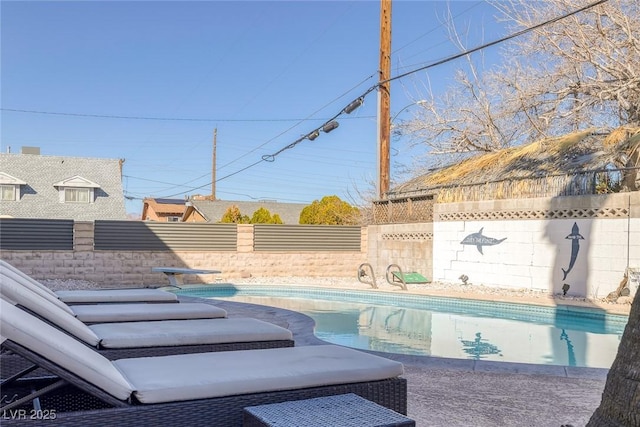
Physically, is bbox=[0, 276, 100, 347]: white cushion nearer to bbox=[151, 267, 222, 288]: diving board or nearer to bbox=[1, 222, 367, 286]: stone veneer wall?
bbox=[151, 267, 222, 288]: diving board

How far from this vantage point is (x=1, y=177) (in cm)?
2334

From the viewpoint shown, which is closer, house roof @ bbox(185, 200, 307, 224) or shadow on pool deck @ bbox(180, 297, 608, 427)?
shadow on pool deck @ bbox(180, 297, 608, 427)

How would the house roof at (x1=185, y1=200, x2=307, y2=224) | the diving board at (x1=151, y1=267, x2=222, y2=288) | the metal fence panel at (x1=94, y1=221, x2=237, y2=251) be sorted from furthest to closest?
the house roof at (x1=185, y1=200, x2=307, y2=224), the metal fence panel at (x1=94, y1=221, x2=237, y2=251), the diving board at (x1=151, y1=267, x2=222, y2=288)

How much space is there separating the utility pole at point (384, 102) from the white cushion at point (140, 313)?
11.1 meters

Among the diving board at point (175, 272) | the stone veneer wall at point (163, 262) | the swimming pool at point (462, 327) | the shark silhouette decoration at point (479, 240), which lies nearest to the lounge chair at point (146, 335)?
the swimming pool at point (462, 327)

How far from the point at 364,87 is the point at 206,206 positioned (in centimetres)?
2041

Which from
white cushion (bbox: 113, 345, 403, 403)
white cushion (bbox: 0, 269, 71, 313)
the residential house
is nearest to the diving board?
white cushion (bbox: 0, 269, 71, 313)

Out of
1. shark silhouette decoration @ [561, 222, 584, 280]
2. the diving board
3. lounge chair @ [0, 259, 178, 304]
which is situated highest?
shark silhouette decoration @ [561, 222, 584, 280]

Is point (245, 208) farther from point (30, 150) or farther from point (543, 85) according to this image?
point (543, 85)

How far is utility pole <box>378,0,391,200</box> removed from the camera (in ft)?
48.6

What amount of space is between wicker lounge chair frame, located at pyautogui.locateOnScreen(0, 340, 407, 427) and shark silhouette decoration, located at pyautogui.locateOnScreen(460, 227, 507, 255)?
9697 millimetres

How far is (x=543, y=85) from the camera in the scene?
1239 cm

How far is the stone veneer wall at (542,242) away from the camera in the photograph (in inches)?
366

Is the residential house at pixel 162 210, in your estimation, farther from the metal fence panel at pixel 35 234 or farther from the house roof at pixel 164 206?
the metal fence panel at pixel 35 234
